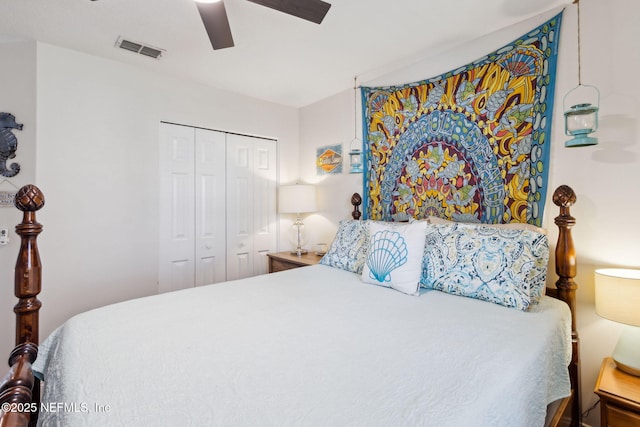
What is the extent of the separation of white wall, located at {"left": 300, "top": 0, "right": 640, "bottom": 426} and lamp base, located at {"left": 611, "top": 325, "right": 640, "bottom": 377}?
0.73 ft

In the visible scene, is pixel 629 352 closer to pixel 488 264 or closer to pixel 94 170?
pixel 488 264

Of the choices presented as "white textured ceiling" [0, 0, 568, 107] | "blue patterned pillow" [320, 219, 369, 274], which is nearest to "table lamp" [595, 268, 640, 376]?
"blue patterned pillow" [320, 219, 369, 274]

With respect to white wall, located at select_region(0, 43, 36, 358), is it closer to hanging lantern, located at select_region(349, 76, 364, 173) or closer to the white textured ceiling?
the white textured ceiling

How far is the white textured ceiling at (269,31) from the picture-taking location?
179cm

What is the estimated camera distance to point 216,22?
60.7 inches

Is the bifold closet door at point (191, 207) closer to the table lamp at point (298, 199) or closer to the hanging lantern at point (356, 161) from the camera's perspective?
the table lamp at point (298, 199)

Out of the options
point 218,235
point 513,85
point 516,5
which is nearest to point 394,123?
point 513,85

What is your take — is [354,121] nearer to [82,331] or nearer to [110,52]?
[110,52]

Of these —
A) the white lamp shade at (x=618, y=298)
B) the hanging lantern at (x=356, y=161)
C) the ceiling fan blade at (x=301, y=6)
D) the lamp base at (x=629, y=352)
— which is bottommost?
the lamp base at (x=629, y=352)

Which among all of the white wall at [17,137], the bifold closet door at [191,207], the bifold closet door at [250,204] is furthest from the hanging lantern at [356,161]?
the white wall at [17,137]

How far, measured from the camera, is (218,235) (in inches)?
121

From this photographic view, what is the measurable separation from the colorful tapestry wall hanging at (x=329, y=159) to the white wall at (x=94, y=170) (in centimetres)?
131

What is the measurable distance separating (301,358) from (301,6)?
5.05 feet

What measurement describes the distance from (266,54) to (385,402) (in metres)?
2.42
